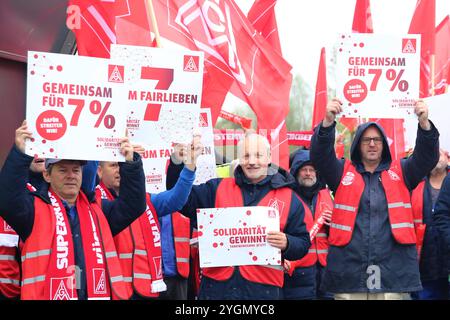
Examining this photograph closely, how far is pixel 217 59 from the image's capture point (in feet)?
25.8

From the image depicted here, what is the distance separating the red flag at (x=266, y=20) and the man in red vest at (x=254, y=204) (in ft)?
9.80

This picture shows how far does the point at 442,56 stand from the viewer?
1166cm

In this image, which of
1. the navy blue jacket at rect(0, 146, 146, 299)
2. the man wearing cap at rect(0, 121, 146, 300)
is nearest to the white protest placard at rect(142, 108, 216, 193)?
the navy blue jacket at rect(0, 146, 146, 299)

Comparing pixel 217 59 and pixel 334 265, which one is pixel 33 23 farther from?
pixel 334 265

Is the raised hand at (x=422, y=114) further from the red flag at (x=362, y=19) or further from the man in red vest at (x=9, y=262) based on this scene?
the red flag at (x=362, y=19)

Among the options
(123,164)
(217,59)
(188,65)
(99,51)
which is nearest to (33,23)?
(99,51)

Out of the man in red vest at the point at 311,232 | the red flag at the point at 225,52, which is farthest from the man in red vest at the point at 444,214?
the red flag at the point at 225,52

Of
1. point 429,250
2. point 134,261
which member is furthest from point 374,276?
point 134,261

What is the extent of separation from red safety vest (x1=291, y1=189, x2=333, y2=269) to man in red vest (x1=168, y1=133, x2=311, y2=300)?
1.30 metres

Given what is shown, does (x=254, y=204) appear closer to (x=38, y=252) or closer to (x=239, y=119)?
(x=38, y=252)

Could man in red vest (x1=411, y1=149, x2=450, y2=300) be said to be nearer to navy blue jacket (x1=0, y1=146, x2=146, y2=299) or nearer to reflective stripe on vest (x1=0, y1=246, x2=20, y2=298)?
navy blue jacket (x1=0, y1=146, x2=146, y2=299)

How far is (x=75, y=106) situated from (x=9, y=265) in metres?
1.14

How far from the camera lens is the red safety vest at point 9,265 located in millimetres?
4992

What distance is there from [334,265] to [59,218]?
8.10 feet
